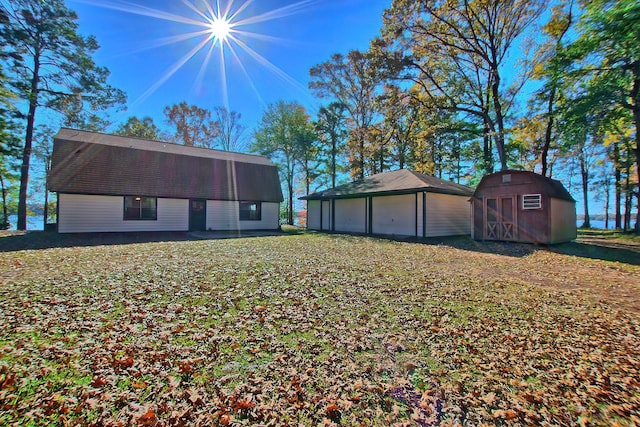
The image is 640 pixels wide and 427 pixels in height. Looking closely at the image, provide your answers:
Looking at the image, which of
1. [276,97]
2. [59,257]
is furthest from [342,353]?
[276,97]

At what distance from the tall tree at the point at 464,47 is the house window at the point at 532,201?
5.84m

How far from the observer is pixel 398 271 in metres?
6.75

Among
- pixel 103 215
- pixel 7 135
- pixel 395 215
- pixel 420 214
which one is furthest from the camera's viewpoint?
pixel 395 215

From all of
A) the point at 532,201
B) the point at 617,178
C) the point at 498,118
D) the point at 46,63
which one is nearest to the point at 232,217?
the point at 46,63

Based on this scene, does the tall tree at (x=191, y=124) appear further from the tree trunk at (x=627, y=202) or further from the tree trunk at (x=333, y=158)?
the tree trunk at (x=627, y=202)

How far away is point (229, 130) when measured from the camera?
30.1 m

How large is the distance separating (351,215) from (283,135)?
539 inches

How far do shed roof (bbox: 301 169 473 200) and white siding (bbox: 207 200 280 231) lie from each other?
3.15 meters

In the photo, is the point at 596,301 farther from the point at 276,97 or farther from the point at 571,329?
the point at 276,97

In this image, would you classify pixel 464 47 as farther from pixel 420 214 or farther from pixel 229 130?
pixel 229 130

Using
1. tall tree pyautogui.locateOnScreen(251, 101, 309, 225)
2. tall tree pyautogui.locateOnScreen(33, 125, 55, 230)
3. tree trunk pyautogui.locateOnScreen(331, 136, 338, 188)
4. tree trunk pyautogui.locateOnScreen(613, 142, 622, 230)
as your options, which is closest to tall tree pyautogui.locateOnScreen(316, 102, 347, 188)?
tree trunk pyautogui.locateOnScreen(331, 136, 338, 188)

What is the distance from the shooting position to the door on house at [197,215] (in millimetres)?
16609

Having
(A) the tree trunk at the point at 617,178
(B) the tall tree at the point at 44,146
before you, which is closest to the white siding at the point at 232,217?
(B) the tall tree at the point at 44,146

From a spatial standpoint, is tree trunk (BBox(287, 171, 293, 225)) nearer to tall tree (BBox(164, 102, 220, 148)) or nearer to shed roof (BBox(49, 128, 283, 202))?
shed roof (BBox(49, 128, 283, 202))
